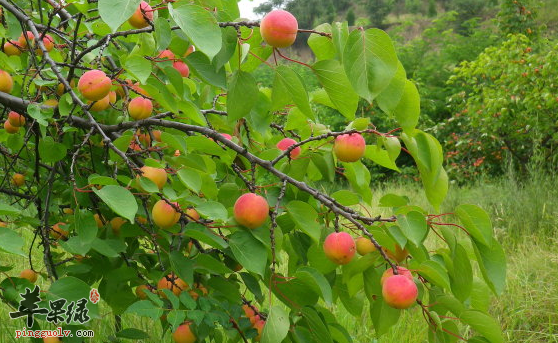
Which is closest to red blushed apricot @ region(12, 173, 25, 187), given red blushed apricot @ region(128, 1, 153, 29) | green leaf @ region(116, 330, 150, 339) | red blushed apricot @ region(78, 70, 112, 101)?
green leaf @ region(116, 330, 150, 339)

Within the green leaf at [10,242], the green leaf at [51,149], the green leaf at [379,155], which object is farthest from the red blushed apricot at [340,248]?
the green leaf at [51,149]

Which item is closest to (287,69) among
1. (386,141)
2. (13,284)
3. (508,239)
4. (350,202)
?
(386,141)

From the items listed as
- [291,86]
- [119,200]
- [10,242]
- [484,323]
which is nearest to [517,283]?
[484,323]

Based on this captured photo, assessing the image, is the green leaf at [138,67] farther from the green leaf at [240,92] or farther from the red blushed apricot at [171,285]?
the red blushed apricot at [171,285]

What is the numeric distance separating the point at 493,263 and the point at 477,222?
0.27ft

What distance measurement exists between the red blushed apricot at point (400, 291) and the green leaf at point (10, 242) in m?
0.50

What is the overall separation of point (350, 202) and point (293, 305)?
0.22m

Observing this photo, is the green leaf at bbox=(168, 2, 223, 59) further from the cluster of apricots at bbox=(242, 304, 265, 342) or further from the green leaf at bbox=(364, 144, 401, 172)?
the cluster of apricots at bbox=(242, 304, 265, 342)

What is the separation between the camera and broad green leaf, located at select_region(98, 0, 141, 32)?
53 cm

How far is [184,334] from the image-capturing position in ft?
2.93

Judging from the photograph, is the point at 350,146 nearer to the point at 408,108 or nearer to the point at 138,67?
the point at 408,108

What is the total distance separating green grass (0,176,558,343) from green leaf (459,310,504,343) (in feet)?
2.88

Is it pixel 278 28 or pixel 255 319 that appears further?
pixel 255 319

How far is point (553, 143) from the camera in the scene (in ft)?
15.1
